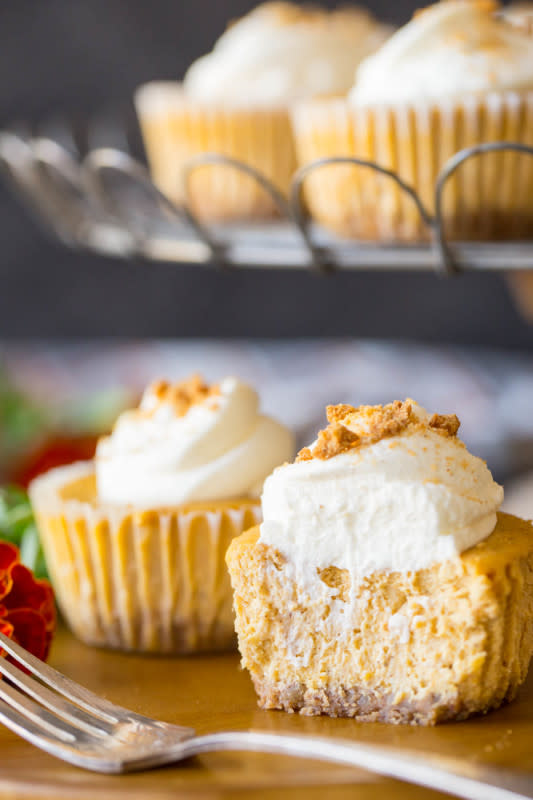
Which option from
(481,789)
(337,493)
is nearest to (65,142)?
(337,493)

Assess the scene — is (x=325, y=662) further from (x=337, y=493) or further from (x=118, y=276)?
(x=118, y=276)

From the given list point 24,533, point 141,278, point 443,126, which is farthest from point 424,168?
point 141,278

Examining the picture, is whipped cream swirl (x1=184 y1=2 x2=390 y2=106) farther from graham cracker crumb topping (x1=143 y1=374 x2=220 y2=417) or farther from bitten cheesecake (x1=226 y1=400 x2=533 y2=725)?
bitten cheesecake (x1=226 y1=400 x2=533 y2=725)

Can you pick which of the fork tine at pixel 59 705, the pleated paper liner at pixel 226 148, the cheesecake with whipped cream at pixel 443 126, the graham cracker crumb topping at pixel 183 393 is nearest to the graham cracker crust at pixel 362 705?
the fork tine at pixel 59 705

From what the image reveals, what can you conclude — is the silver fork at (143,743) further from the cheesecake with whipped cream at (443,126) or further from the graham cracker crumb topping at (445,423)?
the cheesecake with whipped cream at (443,126)

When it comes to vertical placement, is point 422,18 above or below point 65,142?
above

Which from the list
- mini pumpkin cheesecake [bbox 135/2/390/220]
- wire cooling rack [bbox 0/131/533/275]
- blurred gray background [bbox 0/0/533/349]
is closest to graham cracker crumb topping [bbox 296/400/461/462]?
wire cooling rack [bbox 0/131/533/275]
